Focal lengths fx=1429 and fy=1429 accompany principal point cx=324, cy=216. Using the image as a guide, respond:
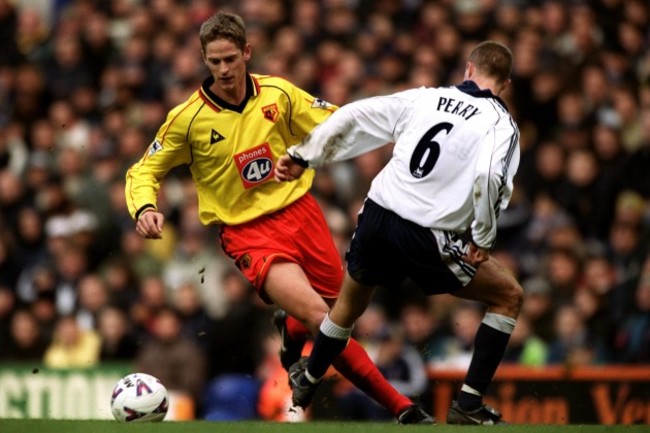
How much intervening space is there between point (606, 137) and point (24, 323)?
6.23 metres

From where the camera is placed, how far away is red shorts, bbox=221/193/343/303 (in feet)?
29.6

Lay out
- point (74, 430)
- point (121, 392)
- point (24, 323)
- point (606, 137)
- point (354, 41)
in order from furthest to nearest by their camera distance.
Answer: point (354, 41)
point (24, 323)
point (606, 137)
point (121, 392)
point (74, 430)

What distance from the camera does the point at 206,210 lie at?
363 inches

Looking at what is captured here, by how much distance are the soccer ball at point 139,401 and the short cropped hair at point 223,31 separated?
2.15 m

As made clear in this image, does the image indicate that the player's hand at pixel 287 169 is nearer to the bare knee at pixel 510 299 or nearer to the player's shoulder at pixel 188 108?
the player's shoulder at pixel 188 108

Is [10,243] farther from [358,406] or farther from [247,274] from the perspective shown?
[247,274]

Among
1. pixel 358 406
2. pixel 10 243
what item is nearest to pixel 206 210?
pixel 358 406

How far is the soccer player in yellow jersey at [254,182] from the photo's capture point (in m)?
8.83

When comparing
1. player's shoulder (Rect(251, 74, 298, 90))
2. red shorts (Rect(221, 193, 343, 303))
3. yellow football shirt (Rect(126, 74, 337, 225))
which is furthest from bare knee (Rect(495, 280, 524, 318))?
player's shoulder (Rect(251, 74, 298, 90))

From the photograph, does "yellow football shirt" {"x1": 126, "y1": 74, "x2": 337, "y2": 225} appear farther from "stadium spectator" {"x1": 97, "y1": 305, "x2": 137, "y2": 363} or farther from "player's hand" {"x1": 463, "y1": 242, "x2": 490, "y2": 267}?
"stadium spectator" {"x1": 97, "y1": 305, "x2": 137, "y2": 363}

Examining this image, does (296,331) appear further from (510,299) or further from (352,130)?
(352,130)

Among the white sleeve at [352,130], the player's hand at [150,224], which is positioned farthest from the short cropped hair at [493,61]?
the player's hand at [150,224]

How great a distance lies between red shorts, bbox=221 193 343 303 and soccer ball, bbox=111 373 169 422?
90 centimetres

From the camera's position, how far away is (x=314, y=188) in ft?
46.7
